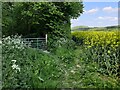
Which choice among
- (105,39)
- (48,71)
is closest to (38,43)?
(105,39)

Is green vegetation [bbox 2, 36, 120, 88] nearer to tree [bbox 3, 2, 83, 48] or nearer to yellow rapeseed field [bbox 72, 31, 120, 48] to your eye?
yellow rapeseed field [bbox 72, 31, 120, 48]

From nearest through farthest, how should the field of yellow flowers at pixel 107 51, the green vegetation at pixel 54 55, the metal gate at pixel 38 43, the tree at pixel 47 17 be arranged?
the green vegetation at pixel 54 55, the field of yellow flowers at pixel 107 51, the tree at pixel 47 17, the metal gate at pixel 38 43

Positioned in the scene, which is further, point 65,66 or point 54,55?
point 54,55

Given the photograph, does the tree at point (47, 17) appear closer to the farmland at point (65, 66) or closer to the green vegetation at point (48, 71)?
the farmland at point (65, 66)

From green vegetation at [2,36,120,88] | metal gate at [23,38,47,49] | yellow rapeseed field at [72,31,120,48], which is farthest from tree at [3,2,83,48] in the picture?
green vegetation at [2,36,120,88]

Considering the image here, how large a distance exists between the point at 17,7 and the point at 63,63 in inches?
87.5

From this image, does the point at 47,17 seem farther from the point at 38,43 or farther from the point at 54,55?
the point at 54,55

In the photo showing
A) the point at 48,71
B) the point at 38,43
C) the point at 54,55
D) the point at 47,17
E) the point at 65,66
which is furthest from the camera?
the point at 38,43

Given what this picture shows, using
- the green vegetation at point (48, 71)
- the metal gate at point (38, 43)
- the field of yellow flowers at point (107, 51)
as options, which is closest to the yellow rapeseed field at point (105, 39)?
the field of yellow flowers at point (107, 51)

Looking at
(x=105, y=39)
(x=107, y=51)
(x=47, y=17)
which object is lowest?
(x=107, y=51)

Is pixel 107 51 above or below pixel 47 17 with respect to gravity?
below

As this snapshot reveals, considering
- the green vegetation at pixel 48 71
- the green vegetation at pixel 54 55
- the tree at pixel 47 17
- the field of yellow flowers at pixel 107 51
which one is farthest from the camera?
the tree at pixel 47 17

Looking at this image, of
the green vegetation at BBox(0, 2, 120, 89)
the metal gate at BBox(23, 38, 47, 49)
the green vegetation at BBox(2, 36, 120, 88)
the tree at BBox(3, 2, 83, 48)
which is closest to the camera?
the green vegetation at BBox(2, 36, 120, 88)

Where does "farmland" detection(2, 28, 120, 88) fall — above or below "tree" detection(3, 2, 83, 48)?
below
